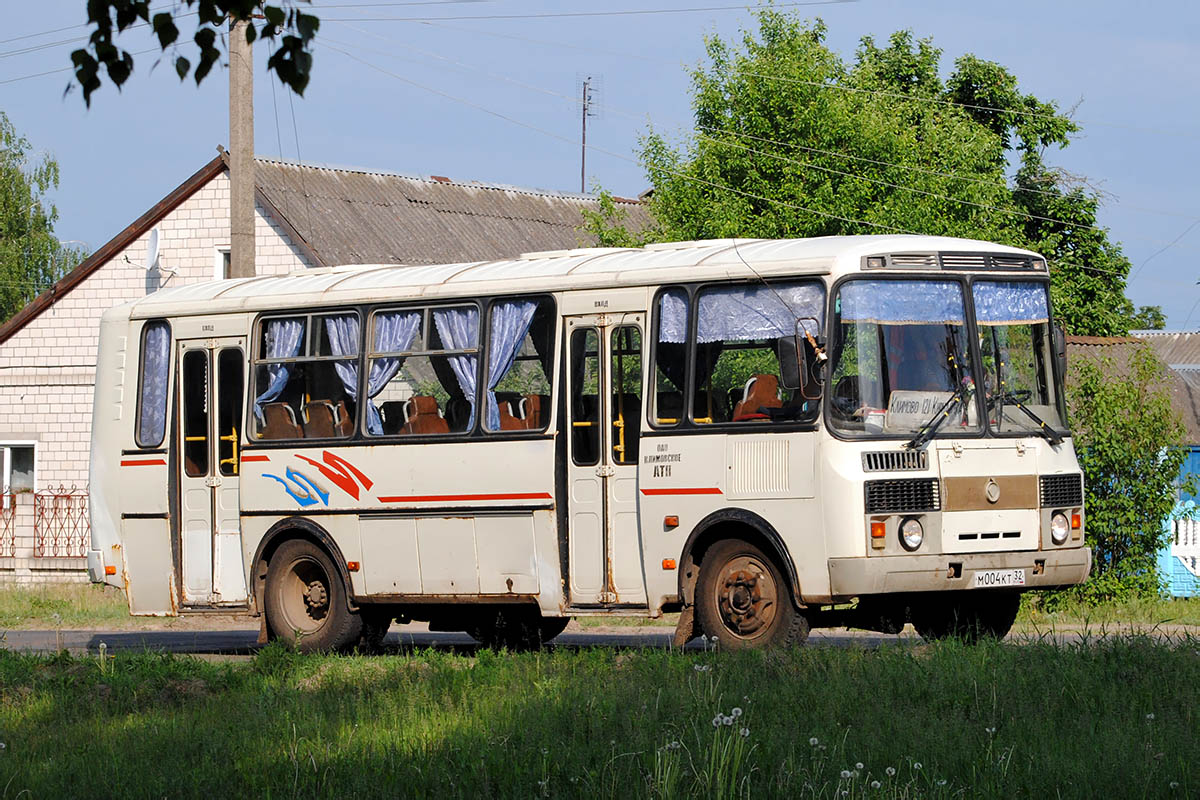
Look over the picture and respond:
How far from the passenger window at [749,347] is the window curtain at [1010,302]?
4.35ft

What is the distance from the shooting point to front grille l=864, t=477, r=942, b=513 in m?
12.1

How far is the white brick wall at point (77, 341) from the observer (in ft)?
110

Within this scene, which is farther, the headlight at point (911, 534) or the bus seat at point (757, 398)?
the bus seat at point (757, 398)

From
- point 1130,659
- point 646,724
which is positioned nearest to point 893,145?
point 1130,659

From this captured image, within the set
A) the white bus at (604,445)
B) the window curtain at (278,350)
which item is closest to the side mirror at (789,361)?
the white bus at (604,445)

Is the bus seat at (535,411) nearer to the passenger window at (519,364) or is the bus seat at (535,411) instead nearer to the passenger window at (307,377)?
the passenger window at (519,364)

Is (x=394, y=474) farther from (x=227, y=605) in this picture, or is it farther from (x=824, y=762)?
(x=824, y=762)

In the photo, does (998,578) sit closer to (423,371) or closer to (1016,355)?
(1016,355)

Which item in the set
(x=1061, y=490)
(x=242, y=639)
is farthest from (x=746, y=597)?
(x=242, y=639)

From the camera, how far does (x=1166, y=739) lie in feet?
26.5

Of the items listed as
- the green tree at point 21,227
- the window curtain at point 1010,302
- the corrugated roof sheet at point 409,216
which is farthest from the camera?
the green tree at point 21,227

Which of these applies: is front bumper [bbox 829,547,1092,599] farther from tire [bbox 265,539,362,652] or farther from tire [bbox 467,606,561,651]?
tire [bbox 265,539,362,652]

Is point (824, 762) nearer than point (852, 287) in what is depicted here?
Yes

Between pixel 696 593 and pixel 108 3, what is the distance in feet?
23.9
